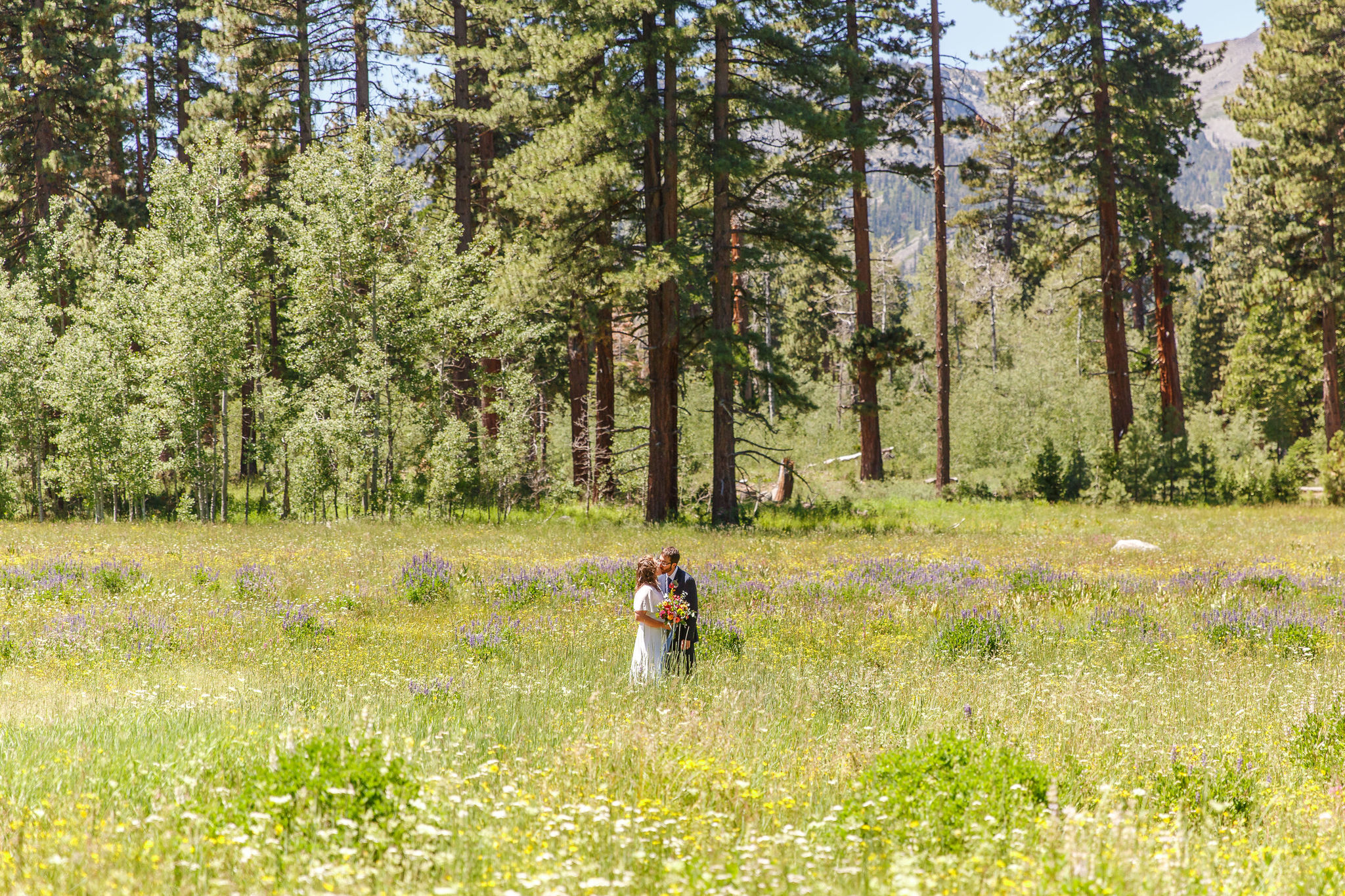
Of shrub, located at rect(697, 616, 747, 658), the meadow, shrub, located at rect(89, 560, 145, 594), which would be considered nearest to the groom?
the meadow

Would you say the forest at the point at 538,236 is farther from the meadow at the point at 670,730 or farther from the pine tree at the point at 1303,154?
the meadow at the point at 670,730

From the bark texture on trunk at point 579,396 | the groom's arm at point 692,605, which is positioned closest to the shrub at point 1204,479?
the bark texture on trunk at point 579,396

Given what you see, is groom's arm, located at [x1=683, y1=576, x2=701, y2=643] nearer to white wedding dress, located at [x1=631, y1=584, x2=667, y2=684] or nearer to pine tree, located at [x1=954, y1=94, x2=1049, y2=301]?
white wedding dress, located at [x1=631, y1=584, x2=667, y2=684]

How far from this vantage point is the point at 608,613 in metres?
11.2

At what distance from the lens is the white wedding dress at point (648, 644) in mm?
7848

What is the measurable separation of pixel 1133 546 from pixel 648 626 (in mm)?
12273

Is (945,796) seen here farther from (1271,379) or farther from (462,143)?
(1271,379)

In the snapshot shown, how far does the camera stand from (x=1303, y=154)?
3053 cm

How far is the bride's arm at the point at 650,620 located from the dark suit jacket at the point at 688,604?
131 millimetres

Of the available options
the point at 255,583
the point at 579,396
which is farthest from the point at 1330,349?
the point at 255,583

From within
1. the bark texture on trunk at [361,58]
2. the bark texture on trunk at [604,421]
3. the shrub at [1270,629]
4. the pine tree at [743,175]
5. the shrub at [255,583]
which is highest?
the bark texture on trunk at [361,58]

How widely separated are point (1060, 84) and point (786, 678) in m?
26.2

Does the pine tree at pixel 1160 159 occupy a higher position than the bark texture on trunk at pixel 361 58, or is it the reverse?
the bark texture on trunk at pixel 361 58

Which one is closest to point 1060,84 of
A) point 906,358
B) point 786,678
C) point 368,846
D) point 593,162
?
point 906,358
